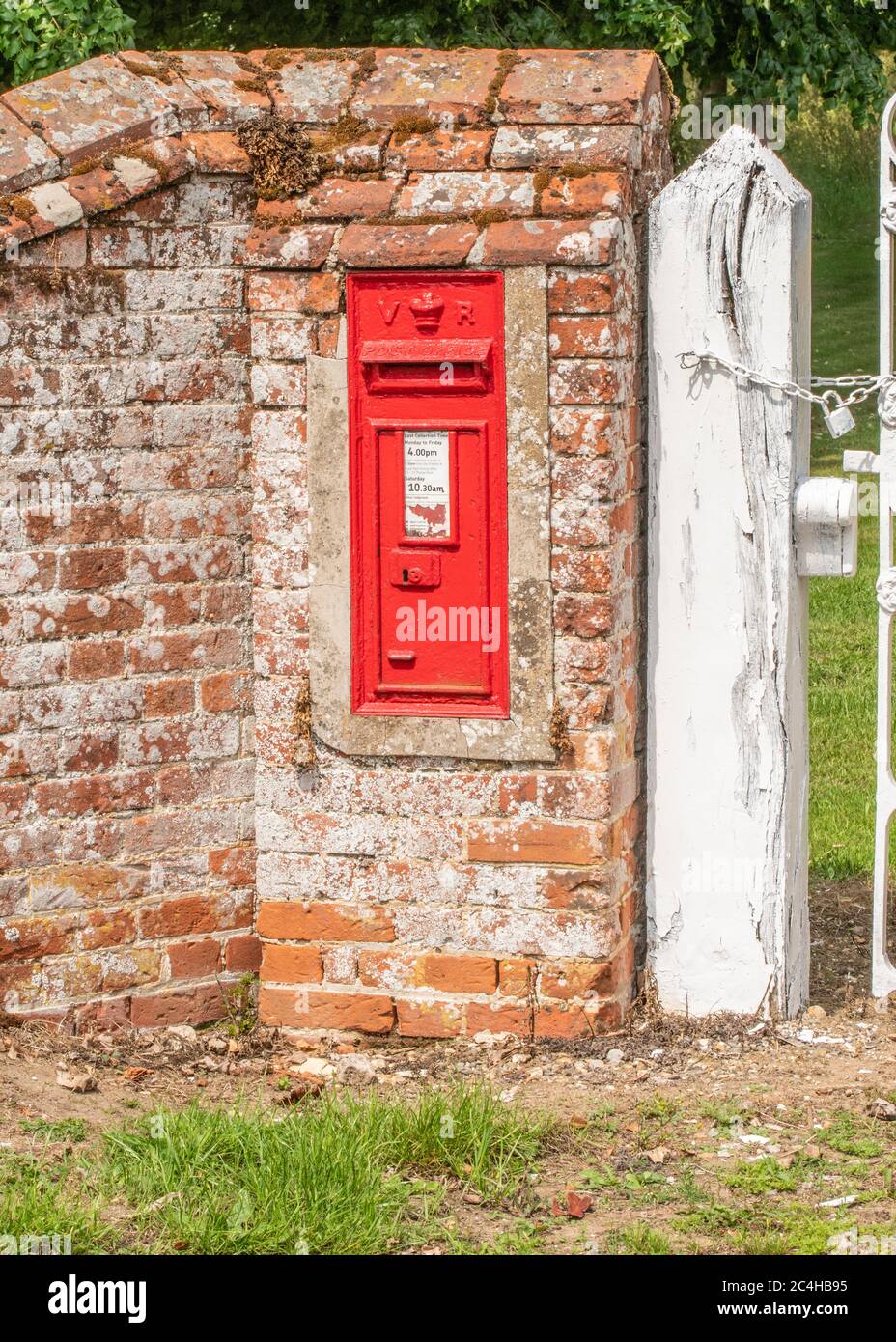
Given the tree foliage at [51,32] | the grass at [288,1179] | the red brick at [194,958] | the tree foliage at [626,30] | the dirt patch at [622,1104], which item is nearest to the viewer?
the grass at [288,1179]

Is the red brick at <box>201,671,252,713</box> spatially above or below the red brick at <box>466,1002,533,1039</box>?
above

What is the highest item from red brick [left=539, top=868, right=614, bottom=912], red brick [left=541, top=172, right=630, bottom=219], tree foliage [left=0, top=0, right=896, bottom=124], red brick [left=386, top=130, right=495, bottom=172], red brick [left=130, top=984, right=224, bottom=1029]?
tree foliage [left=0, top=0, right=896, bottom=124]

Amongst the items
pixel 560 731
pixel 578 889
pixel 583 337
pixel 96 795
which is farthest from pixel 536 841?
pixel 583 337

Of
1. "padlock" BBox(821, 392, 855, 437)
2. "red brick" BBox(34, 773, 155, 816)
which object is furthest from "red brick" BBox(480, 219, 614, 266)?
"red brick" BBox(34, 773, 155, 816)

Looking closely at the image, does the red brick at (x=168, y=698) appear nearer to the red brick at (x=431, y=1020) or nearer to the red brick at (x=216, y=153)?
the red brick at (x=431, y=1020)

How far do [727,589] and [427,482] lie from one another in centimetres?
92

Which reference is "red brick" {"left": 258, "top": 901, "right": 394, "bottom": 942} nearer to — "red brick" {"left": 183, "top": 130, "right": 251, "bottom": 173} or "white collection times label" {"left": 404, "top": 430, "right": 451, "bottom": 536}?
"white collection times label" {"left": 404, "top": 430, "right": 451, "bottom": 536}

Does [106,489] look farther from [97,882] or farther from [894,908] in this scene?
[894,908]

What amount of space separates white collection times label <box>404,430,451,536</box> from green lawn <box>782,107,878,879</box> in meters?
2.85

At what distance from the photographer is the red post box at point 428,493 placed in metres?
4.63

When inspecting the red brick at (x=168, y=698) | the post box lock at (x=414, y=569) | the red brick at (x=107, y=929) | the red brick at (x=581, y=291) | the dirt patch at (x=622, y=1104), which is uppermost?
the red brick at (x=581, y=291)

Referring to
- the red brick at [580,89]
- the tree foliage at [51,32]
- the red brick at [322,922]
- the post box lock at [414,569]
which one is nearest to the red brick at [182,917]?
the red brick at [322,922]

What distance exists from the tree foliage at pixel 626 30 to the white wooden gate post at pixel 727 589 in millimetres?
6111

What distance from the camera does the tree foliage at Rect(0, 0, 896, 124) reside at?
435 inches
